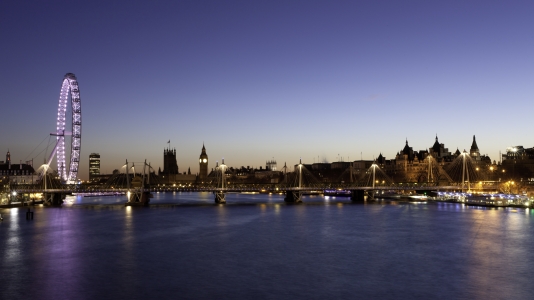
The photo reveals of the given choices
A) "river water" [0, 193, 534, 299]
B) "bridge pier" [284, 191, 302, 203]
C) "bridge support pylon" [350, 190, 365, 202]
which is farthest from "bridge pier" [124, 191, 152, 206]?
"bridge support pylon" [350, 190, 365, 202]

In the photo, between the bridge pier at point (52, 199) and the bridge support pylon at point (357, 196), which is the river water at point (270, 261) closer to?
the bridge pier at point (52, 199)

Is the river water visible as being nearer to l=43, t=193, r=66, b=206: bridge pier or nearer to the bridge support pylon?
l=43, t=193, r=66, b=206: bridge pier

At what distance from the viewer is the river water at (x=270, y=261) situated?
A: 75.5 ft

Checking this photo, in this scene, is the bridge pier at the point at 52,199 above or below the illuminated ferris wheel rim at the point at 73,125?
below

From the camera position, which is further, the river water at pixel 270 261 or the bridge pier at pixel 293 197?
the bridge pier at pixel 293 197

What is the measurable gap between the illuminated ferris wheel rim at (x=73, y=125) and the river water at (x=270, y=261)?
112 feet

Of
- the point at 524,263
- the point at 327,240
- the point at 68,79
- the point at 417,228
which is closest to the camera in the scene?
the point at 524,263

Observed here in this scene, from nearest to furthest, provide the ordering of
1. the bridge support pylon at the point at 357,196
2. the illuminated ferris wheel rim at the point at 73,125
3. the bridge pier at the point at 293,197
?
the illuminated ferris wheel rim at the point at 73,125
the bridge pier at the point at 293,197
the bridge support pylon at the point at 357,196

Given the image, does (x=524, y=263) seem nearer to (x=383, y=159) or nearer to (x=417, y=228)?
(x=417, y=228)

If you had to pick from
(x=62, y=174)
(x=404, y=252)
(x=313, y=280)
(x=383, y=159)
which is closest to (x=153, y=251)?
(x=313, y=280)

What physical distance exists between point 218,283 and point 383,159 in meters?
167

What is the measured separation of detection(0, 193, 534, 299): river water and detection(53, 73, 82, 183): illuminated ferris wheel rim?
34092 mm

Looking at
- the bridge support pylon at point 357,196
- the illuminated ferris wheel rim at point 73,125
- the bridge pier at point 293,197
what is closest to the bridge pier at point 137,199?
the illuminated ferris wheel rim at point 73,125

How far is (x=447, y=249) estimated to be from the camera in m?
34.6
